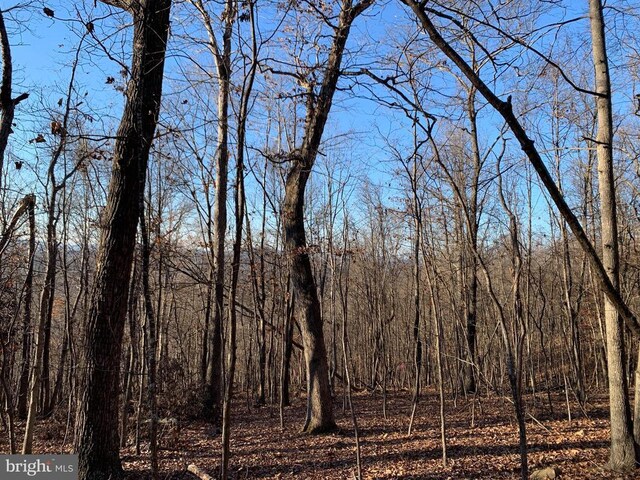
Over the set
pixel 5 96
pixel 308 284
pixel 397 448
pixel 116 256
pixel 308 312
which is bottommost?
pixel 397 448

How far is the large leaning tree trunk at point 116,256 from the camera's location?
14.6 ft

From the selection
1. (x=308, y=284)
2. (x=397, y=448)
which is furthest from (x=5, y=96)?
(x=397, y=448)

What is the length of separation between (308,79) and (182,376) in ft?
21.5

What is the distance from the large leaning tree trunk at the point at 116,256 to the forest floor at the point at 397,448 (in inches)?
28.8

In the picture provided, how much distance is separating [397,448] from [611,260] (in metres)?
3.60

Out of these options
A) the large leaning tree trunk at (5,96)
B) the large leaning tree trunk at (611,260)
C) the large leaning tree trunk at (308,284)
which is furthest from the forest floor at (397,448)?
the large leaning tree trunk at (5,96)

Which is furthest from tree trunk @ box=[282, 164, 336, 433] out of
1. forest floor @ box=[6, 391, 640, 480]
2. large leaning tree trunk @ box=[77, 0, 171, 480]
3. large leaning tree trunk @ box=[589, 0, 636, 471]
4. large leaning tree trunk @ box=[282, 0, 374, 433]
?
large leaning tree trunk @ box=[589, 0, 636, 471]

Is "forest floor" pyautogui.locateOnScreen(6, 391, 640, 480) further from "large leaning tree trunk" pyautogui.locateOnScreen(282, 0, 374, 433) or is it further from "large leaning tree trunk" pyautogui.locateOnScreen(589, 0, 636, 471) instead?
"large leaning tree trunk" pyautogui.locateOnScreen(282, 0, 374, 433)

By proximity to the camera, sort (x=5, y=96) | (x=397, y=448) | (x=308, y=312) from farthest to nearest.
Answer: (x=308, y=312)
(x=397, y=448)
(x=5, y=96)

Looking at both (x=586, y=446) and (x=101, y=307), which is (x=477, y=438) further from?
(x=101, y=307)

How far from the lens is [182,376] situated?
8.98m

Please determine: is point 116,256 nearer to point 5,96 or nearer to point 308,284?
point 5,96

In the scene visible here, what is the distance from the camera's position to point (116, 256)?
181 inches

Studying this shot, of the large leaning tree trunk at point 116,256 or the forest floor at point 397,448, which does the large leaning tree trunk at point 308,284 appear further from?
the large leaning tree trunk at point 116,256
